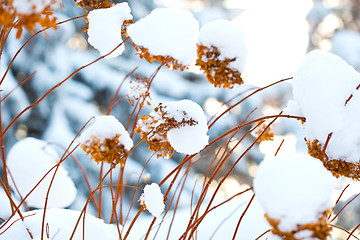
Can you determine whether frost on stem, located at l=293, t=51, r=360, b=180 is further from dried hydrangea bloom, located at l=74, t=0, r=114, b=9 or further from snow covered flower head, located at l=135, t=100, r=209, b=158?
dried hydrangea bloom, located at l=74, t=0, r=114, b=9

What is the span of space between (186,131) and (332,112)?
191mm

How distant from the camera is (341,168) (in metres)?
0.46

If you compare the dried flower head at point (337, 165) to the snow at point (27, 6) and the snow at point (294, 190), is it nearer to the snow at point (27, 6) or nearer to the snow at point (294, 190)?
the snow at point (294, 190)

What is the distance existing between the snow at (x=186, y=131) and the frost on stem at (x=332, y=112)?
0.14 meters

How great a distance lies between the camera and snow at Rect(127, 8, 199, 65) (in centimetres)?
43

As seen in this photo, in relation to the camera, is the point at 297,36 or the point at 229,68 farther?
the point at 297,36

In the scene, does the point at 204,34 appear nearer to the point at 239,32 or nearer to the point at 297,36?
the point at 239,32

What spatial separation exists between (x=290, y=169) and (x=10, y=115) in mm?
2300

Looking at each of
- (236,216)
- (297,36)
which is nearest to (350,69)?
(236,216)

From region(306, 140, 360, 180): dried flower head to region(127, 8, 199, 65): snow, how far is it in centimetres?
19

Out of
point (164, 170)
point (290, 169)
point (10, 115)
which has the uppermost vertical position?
point (164, 170)

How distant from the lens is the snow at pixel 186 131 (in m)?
0.51

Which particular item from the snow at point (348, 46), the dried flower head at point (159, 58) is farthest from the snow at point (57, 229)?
the snow at point (348, 46)

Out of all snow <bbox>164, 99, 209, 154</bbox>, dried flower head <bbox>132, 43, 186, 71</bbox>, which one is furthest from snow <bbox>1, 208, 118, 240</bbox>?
dried flower head <bbox>132, 43, 186, 71</bbox>
